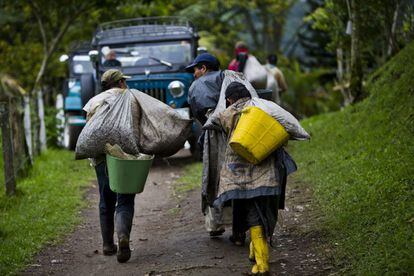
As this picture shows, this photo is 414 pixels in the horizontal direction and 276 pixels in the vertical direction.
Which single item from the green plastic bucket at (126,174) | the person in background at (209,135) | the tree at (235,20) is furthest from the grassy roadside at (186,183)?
the tree at (235,20)

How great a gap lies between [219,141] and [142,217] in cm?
275

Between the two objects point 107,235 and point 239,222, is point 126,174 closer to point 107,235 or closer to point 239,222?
point 107,235

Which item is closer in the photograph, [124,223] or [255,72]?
[124,223]

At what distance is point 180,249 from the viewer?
8070mm

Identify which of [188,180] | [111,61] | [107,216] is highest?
[107,216]

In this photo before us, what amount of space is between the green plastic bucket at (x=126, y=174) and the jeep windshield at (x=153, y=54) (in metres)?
7.23

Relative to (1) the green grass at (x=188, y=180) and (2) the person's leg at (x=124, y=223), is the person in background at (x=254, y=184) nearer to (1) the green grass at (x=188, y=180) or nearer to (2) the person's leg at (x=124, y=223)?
(2) the person's leg at (x=124, y=223)

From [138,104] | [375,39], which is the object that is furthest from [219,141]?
[375,39]

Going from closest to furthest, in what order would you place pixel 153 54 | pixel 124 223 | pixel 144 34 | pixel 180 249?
pixel 124 223, pixel 180 249, pixel 153 54, pixel 144 34

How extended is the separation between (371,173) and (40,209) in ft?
13.9

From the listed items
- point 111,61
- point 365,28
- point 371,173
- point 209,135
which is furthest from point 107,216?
point 365,28

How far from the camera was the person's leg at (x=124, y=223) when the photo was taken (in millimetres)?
7520

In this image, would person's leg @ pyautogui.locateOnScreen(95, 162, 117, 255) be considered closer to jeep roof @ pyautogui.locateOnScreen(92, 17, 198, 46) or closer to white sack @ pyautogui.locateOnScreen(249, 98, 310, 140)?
white sack @ pyautogui.locateOnScreen(249, 98, 310, 140)

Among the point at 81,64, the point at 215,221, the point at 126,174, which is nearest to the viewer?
the point at 126,174
